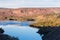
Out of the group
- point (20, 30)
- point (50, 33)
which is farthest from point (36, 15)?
point (50, 33)

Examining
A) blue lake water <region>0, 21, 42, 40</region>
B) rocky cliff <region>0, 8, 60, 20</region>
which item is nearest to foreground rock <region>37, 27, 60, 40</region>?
blue lake water <region>0, 21, 42, 40</region>

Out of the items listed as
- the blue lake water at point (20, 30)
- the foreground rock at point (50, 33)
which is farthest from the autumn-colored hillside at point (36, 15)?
the foreground rock at point (50, 33)

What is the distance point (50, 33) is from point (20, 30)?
246cm

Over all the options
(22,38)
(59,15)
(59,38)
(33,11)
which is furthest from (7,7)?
(59,38)

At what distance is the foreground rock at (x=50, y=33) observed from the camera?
14.7 meters

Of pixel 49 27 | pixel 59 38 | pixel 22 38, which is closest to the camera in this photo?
pixel 59 38

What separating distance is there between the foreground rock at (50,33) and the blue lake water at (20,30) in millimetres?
482

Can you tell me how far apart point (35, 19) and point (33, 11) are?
0.77 m

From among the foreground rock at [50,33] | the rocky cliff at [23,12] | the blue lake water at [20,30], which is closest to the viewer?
the foreground rock at [50,33]

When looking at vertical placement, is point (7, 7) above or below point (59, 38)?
above

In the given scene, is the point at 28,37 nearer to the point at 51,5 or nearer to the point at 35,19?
the point at 35,19

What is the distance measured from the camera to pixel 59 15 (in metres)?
17.0

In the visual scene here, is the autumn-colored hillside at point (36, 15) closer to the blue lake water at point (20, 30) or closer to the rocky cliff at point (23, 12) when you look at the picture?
the rocky cliff at point (23, 12)

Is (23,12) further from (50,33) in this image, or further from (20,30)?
(50,33)
